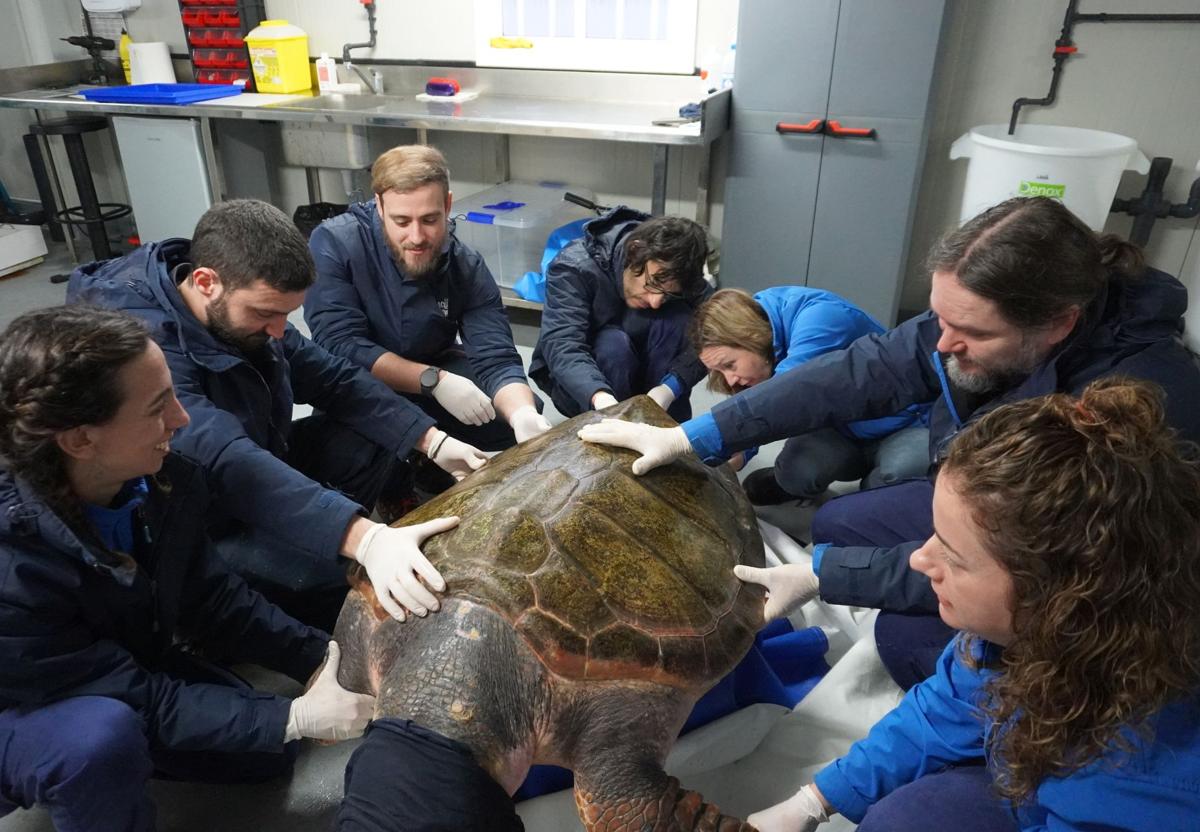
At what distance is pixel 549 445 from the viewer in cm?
154

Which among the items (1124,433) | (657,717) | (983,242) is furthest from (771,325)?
(1124,433)

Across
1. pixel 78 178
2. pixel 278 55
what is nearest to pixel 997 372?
pixel 278 55

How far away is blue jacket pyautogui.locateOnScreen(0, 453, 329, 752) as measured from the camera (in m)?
1.10

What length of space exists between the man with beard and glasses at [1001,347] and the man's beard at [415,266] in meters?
0.89

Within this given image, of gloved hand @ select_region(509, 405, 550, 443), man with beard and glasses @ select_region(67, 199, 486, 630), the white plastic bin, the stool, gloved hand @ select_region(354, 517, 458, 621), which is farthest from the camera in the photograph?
A: the stool

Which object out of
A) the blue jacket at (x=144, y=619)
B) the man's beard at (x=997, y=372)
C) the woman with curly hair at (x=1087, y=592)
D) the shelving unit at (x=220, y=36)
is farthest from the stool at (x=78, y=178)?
the woman with curly hair at (x=1087, y=592)

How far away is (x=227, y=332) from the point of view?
5.11 ft

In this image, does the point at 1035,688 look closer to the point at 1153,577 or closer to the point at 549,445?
the point at 1153,577

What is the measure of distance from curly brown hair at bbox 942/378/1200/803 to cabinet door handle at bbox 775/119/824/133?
8.09ft

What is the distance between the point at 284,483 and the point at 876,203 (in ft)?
8.28

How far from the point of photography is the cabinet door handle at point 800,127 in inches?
120

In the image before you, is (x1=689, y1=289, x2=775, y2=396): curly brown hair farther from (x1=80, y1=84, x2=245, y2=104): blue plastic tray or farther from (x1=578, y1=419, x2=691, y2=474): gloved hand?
(x1=80, y1=84, x2=245, y2=104): blue plastic tray

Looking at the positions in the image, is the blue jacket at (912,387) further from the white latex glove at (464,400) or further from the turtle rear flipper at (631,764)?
the white latex glove at (464,400)

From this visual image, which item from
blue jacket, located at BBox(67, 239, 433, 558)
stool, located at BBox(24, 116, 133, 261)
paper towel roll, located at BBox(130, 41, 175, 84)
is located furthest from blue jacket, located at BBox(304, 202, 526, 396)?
paper towel roll, located at BBox(130, 41, 175, 84)
